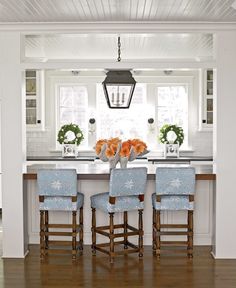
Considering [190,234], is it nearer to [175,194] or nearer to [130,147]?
[175,194]

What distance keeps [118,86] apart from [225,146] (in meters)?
1.32

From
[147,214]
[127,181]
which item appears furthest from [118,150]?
[147,214]

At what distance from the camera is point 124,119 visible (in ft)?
29.3

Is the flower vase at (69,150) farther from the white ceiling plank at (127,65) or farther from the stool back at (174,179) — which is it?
the stool back at (174,179)

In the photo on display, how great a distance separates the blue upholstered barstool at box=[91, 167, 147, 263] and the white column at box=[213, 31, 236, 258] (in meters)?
0.84

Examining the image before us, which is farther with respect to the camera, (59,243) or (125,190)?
(59,243)

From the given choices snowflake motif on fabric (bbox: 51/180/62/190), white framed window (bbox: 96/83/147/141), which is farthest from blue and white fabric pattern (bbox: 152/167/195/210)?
white framed window (bbox: 96/83/147/141)

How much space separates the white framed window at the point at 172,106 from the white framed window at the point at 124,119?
0.90 ft

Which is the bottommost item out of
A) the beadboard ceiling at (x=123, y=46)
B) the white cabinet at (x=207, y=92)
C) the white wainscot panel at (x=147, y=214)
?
the white wainscot panel at (x=147, y=214)

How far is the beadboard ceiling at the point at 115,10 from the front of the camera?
435cm

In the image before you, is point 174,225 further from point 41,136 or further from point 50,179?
point 41,136

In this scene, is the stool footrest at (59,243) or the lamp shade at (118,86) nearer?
the lamp shade at (118,86)

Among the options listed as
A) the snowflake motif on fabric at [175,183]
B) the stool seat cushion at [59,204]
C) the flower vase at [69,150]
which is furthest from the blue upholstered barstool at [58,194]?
the flower vase at [69,150]

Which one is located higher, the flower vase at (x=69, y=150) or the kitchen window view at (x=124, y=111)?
the kitchen window view at (x=124, y=111)
